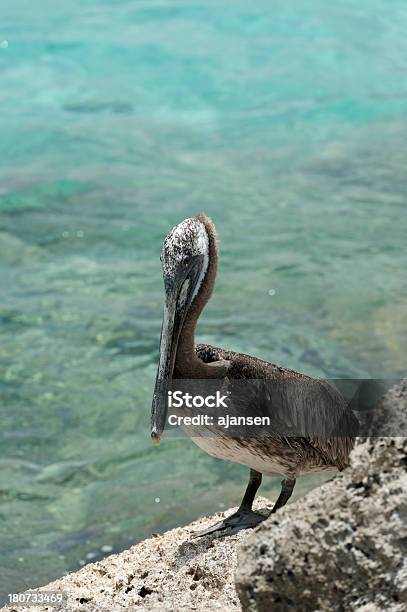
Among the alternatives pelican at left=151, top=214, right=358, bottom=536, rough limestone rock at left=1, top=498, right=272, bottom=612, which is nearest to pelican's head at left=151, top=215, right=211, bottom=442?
pelican at left=151, top=214, right=358, bottom=536

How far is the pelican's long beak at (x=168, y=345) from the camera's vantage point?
4.18 m

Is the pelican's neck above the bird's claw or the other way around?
above

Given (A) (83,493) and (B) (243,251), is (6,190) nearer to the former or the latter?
(B) (243,251)

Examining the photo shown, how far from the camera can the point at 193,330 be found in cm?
436

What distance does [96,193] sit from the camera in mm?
12547

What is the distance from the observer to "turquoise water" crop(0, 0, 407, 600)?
744cm

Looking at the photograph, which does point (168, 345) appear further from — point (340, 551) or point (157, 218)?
point (157, 218)

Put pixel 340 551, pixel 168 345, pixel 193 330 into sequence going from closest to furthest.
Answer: pixel 340 551 → pixel 168 345 → pixel 193 330

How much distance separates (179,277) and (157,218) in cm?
759

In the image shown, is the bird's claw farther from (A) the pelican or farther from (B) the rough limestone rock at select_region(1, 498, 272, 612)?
(A) the pelican

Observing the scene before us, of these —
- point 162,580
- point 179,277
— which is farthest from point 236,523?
point 179,277

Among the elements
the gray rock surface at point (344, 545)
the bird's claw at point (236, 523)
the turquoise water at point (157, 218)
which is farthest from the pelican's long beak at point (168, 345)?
the turquoise water at point (157, 218)

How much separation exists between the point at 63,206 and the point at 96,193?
618 mm

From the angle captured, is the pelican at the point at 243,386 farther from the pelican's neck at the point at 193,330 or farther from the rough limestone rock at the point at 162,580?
the rough limestone rock at the point at 162,580
